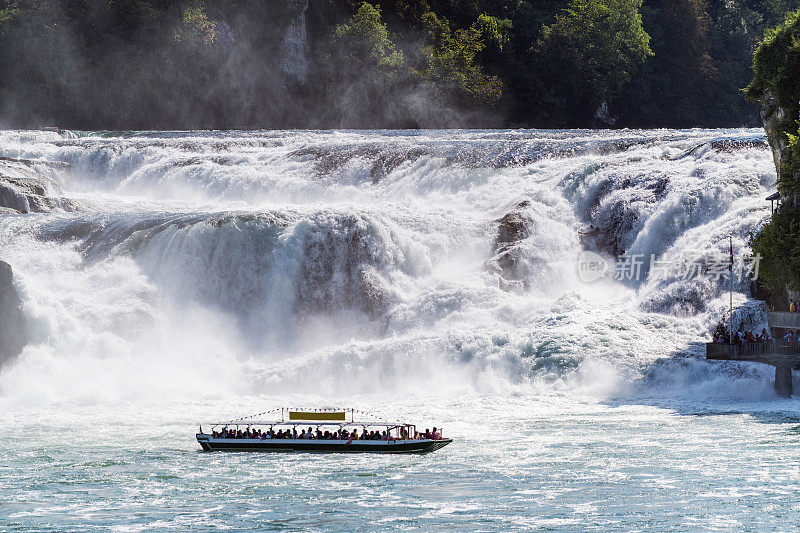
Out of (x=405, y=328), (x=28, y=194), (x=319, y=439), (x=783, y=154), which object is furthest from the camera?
(x=28, y=194)

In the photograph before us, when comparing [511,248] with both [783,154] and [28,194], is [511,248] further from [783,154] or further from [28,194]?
[28,194]

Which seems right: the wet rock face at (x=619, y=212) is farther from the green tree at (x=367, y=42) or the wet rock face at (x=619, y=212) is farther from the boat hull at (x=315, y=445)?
the green tree at (x=367, y=42)

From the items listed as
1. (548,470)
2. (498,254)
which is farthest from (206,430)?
(498,254)

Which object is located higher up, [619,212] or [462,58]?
[462,58]

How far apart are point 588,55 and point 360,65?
1548 centimetres

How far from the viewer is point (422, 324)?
37.4 m

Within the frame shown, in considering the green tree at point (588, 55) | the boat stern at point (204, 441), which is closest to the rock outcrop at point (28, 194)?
the boat stern at point (204, 441)

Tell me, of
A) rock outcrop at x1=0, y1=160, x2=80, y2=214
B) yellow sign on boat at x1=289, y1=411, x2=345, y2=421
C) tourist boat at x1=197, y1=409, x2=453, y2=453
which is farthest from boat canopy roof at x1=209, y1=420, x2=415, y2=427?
rock outcrop at x1=0, y1=160, x2=80, y2=214

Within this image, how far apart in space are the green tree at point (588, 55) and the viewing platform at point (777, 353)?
155 ft

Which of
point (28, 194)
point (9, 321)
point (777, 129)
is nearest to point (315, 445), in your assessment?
point (9, 321)

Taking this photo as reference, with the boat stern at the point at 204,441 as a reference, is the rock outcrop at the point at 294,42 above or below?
above

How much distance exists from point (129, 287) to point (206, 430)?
1183 centimetres

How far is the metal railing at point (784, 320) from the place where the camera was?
104 feet

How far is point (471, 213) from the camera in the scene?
44.2 metres
